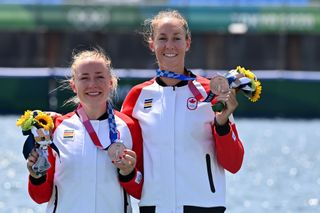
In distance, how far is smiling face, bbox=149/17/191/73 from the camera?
4.35 m

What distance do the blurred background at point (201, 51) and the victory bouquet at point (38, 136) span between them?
10870mm

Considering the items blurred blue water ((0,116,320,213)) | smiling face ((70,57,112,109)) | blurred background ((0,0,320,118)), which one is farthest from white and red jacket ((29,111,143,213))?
blurred background ((0,0,320,118))

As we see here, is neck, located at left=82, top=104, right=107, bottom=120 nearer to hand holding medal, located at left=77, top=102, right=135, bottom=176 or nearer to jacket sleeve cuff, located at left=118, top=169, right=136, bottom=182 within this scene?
hand holding medal, located at left=77, top=102, right=135, bottom=176

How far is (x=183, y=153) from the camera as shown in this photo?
4.32 m

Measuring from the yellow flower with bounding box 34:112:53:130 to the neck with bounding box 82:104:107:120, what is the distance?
0.53 feet

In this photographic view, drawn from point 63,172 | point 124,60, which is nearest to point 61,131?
point 63,172

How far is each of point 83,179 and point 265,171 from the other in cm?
860

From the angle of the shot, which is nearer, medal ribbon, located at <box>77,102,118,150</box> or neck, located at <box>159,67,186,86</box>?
medal ribbon, located at <box>77,102,118,150</box>

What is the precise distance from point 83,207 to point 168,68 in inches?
27.2

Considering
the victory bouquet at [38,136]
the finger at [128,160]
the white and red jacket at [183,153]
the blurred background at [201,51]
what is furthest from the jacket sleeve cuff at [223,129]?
the blurred background at [201,51]

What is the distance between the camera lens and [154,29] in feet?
14.5

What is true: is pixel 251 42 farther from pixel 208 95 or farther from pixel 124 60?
pixel 208 95

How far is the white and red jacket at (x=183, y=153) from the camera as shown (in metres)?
4.29

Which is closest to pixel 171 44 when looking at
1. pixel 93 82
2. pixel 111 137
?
pixel 93 82
